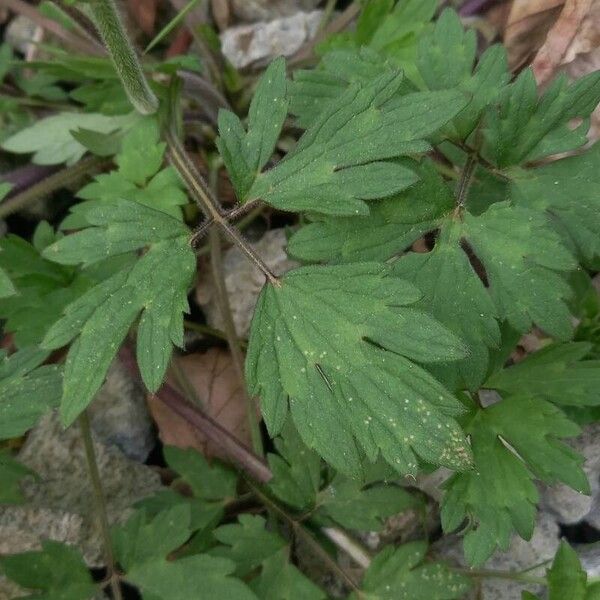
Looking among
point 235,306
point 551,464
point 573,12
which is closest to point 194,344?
point 235,306

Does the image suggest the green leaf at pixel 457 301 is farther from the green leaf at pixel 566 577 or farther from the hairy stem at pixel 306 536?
the hairy stem at pixel 306 536

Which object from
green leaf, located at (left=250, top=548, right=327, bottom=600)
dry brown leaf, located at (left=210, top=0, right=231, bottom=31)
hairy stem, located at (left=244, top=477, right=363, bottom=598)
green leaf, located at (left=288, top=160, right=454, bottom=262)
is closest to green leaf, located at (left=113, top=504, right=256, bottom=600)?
green leaf, located at (left=250, top=548, right=327, bottom=600)

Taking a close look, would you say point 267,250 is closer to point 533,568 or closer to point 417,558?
point 417,558

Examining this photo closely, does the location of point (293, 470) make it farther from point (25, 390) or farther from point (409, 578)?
point (25, 390)

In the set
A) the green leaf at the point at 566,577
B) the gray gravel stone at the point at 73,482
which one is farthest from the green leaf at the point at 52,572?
the green leaf at the point at 566,577

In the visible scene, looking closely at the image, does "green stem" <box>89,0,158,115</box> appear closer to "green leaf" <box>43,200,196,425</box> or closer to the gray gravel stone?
"green leaf" <box>43,200,196,425</box>

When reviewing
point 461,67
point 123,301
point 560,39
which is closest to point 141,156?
point 123,301
